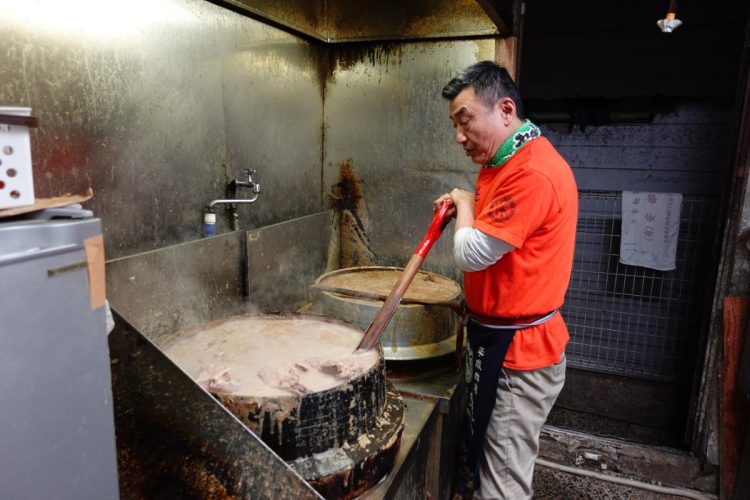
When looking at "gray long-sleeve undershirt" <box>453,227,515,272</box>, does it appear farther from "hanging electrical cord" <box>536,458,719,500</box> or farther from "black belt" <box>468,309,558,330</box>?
"hanging electrical cord" <box>536,458,719,500</box>

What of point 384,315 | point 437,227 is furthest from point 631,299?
point 384,315

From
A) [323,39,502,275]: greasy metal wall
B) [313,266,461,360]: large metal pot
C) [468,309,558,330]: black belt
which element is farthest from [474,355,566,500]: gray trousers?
[323,39,502,275]: greasy metal wall

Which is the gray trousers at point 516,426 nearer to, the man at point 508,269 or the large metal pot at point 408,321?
the man at point 508,269

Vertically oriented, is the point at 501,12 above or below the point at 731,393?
above

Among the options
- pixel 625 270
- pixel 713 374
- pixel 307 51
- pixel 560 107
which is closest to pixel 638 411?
pixel 625 270

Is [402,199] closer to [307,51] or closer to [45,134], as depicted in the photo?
[307,51]

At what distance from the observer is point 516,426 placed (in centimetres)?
214

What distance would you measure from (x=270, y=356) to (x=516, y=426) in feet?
3.68

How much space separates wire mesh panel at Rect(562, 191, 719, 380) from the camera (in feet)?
14.7

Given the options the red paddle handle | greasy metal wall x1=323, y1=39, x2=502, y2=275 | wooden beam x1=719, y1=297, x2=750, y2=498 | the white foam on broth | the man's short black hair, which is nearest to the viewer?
the white foam on broth

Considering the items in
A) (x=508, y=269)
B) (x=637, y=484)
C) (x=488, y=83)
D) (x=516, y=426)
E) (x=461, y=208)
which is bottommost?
(x=637, y=484)

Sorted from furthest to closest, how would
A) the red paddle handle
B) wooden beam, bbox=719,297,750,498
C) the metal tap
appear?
wooden beam, bbox=719,297,750,498 → the metal tap → the red paddle handle

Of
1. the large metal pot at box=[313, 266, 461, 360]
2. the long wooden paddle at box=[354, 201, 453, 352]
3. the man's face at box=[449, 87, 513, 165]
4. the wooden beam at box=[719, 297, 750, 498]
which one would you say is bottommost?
the wooden beam at box=[719, 297, 750, 498]

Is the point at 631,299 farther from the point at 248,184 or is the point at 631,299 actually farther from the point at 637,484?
the point at 248,184
